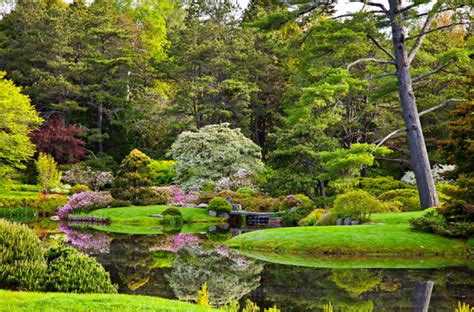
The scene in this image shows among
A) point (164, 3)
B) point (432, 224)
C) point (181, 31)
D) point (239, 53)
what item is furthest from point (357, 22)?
point (164, 3)

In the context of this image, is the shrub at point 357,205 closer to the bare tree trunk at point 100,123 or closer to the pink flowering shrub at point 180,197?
the pink flowering shrub at point 180,197

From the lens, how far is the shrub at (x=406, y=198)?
2144 cm

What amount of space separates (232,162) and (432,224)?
18.9 meters

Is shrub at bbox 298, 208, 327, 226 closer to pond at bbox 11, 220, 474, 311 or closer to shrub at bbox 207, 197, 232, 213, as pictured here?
pond at bbox 11, 220, 474, 311

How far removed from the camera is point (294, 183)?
2370 cm

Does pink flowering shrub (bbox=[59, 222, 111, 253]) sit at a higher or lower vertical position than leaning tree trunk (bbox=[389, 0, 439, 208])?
lower

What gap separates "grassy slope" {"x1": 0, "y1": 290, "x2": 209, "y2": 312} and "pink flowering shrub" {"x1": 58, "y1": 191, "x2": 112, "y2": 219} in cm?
2047

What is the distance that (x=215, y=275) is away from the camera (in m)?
11.8

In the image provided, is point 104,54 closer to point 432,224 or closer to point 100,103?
point 100,103

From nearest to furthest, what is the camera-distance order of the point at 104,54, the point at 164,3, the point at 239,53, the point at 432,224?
1. the point at 432,224
2. the point at 239,53
3. the point at 104,54
4. the point at 164,3

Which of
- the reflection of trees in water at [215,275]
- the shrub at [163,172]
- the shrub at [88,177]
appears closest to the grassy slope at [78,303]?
the reflection of trees in water at [215,275]

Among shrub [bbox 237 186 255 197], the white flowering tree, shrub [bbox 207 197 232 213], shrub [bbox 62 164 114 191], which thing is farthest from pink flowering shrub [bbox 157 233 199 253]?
shrub [bbox 62 164 114 191]

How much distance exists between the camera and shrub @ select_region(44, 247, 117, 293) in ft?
28.7

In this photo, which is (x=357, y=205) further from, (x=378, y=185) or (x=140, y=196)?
(x=140, y=196)
